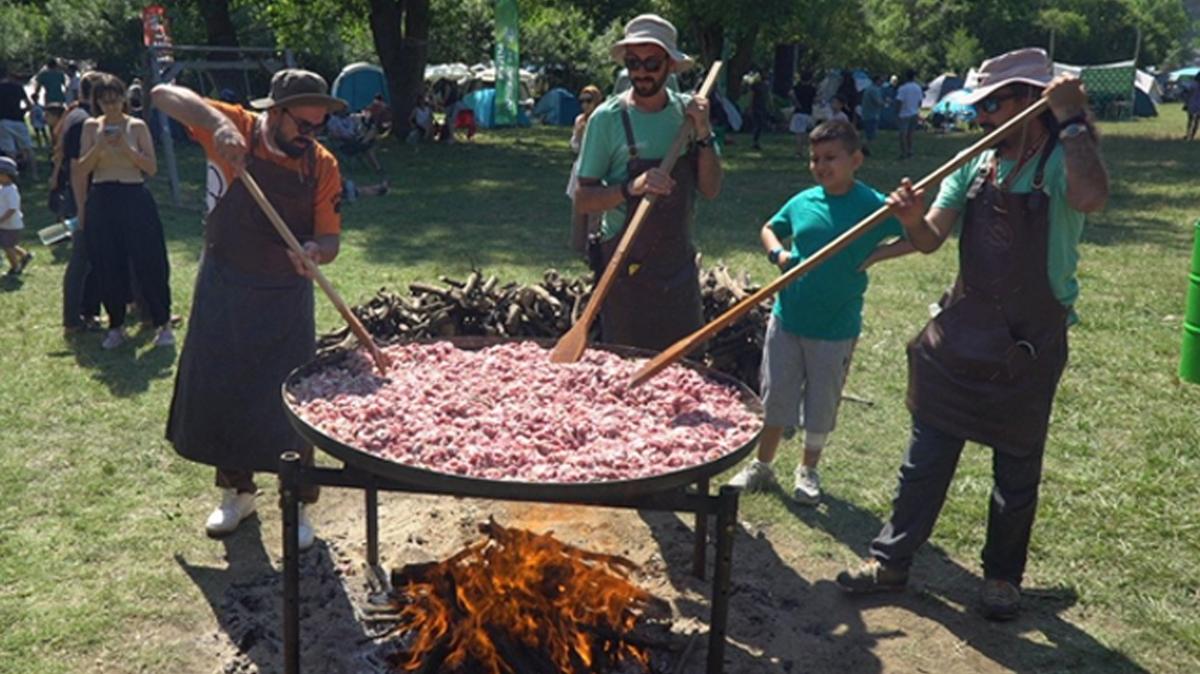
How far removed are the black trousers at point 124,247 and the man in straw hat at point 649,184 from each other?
4442 millimetres

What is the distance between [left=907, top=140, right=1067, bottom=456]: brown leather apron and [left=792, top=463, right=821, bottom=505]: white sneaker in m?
1.23

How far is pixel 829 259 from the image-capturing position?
4.96m

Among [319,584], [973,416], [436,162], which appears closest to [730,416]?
[973,416]

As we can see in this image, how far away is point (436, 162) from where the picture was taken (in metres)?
21.2

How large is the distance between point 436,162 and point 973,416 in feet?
59.3

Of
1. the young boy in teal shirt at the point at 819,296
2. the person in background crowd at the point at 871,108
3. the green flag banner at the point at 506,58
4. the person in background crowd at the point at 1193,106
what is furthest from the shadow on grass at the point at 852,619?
the person in background crowd at the point at 1193,106

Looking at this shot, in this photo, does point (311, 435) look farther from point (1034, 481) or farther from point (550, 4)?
point (550, 4)

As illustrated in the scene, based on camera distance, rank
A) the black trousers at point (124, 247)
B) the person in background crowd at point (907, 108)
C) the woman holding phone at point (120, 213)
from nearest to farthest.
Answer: the woman holding phone at point (120, 213) < the black trousers at point (124, 247) < the person in background crowd at point (907, 108)

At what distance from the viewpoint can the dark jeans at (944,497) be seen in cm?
430

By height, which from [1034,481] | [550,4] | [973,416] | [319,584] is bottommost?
[319,584]

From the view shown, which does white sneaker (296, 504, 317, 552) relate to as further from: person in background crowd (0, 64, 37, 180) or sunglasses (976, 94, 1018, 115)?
person in background crowd (0, 64, 37, 180)

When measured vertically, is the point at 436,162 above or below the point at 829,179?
below

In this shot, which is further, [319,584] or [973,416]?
[319,584]

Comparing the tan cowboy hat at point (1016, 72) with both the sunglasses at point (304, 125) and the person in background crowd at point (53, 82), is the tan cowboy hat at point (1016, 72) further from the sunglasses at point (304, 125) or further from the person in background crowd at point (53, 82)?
the person in background crowd at point (53, 82)
